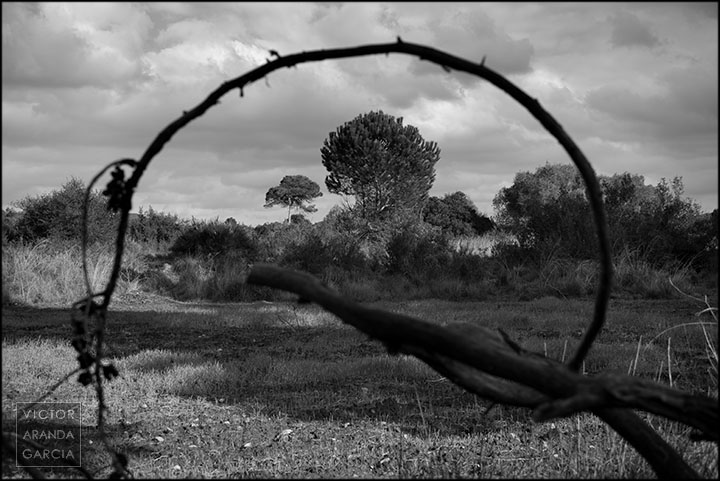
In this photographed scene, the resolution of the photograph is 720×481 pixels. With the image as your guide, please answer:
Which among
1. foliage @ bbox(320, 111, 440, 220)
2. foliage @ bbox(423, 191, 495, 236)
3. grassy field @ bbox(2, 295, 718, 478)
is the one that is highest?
foliage @ bbox(320, 111, 440, 220)

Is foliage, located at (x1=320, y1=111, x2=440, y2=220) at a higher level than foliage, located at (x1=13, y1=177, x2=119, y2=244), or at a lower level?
higher

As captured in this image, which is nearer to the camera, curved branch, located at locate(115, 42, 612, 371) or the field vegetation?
curved branch, located at locate(115, 42, 612, 371)

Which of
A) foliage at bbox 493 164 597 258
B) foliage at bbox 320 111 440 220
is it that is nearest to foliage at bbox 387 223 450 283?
foliage at bbox 493 164 597 258

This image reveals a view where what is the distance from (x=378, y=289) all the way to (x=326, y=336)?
27.1ft

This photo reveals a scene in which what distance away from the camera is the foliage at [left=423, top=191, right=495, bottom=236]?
145 ft

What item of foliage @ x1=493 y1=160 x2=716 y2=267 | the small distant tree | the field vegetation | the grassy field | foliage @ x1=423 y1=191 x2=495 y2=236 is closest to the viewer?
the grassy field

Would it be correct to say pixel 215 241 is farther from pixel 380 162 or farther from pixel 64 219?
pixel 380 162

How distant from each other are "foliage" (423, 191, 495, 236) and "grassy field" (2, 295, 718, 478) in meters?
34.7

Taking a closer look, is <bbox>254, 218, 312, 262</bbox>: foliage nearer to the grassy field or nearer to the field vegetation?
the field vegetation

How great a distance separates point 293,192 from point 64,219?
36.3 meters

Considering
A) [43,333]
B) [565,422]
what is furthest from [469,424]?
[43,333]

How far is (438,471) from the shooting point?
10.6ft

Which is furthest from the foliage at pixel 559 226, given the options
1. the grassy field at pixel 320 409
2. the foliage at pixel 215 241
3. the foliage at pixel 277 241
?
the grassy field at pixel 320 409

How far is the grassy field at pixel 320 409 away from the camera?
12.4 feet
